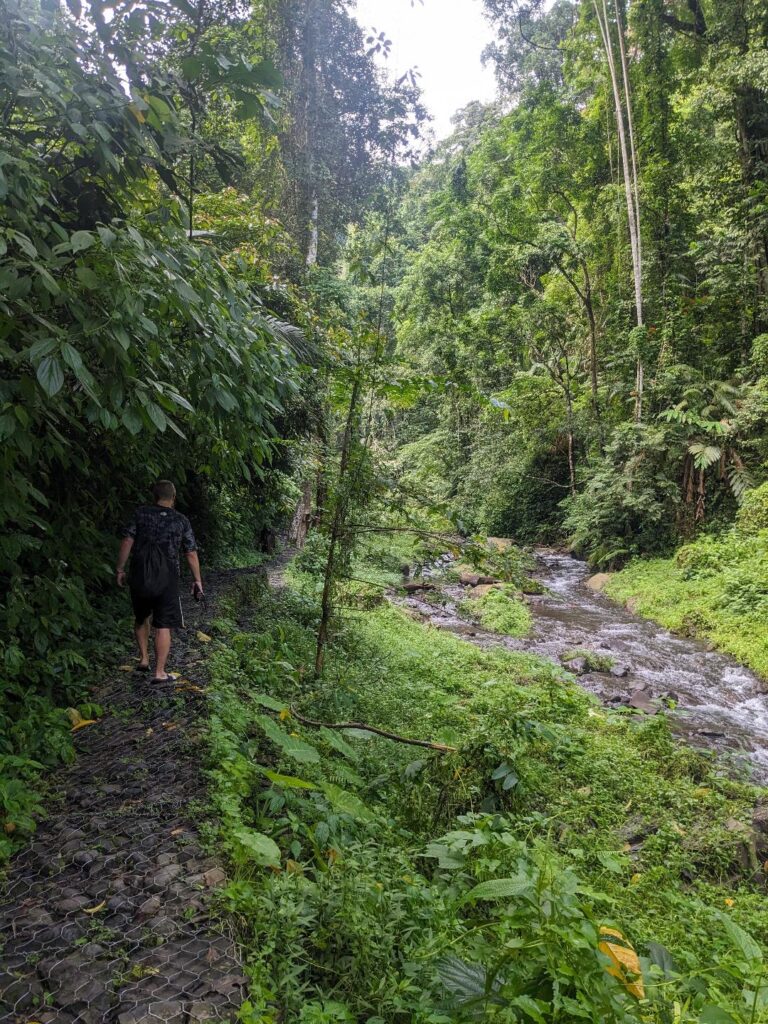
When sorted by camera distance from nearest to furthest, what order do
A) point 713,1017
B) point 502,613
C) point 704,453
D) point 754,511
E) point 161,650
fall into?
point 713,1017 → point 161,650 → point 502,613 → point 754,511 → point 704,453

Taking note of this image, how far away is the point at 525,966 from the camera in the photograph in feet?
5.88

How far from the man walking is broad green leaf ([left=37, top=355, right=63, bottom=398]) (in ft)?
9.38

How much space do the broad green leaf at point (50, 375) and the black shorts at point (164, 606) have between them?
115 inches

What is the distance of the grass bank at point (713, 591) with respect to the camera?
30.9 ft

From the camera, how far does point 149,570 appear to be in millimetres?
4816

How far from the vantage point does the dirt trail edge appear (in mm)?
1959

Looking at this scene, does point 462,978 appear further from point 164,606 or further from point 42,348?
point 164,606

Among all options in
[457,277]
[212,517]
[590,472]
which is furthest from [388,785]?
[457,277]

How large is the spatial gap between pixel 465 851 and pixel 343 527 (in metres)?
3.02

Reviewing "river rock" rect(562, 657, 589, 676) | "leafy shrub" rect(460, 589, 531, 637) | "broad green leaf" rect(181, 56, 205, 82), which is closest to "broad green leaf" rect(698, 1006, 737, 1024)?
"broad green leaf" rect(181, 56, 205, 82)

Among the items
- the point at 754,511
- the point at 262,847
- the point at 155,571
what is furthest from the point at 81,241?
the point at 754,511

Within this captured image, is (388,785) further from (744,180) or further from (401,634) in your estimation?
(744,180)

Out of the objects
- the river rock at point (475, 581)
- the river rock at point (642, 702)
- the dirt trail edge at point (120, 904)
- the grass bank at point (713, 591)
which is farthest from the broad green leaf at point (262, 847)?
the river rock at point (475, 581)

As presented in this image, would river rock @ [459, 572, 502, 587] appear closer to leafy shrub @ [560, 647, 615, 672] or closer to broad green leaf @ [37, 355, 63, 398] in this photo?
leafy shrub @ [560, 647, 615, 672]
